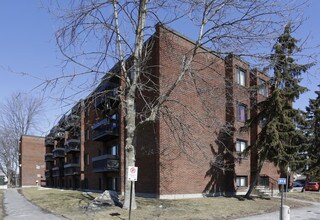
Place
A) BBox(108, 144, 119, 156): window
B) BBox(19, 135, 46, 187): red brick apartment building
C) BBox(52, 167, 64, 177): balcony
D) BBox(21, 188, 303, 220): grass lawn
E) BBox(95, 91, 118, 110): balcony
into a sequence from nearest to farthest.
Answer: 1. BBox(21, 188, 303, 220): grass lawn
2. BBox(95, 91, 118, 110): balcony
3. BBox(108, 144, 119, 156): window
4. BBox(52, 167, 64, 177): balcony
5. BBox(19, 135, 46, 187): red brick apartment building

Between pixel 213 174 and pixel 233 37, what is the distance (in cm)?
1500

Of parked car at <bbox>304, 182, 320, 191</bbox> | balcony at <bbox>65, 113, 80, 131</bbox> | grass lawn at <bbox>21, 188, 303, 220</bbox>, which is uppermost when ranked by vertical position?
balcony at <bbox>65, 113, 80, 131</bbox>

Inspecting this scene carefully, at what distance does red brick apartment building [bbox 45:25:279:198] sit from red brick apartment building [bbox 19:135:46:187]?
4110 cm

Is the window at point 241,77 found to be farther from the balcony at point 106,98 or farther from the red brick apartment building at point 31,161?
the red brick apartment building at point 31,161

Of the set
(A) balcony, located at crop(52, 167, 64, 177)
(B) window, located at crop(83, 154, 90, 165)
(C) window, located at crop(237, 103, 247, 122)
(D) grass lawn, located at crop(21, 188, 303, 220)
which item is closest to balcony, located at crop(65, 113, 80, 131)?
(D) grass lawn, located at crop(21, 188, 303, 220)

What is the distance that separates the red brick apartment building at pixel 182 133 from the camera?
2102 cm

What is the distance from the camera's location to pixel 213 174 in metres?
29.2

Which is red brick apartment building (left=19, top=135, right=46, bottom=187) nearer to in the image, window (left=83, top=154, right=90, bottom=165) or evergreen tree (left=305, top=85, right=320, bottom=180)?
window (left=83, top=154, right=90, bottom=165)

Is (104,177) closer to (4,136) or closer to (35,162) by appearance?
(35,162)

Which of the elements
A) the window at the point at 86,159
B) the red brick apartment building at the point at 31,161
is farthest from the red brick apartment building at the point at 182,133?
the red brick apartment building at the point at 31,161

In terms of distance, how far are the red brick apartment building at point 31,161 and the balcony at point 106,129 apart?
146 ft

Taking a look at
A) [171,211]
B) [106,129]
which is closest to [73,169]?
[106,129]

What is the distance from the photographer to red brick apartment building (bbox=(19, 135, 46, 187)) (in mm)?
75250

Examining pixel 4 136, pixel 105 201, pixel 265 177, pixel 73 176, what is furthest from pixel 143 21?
pixel 4 136
